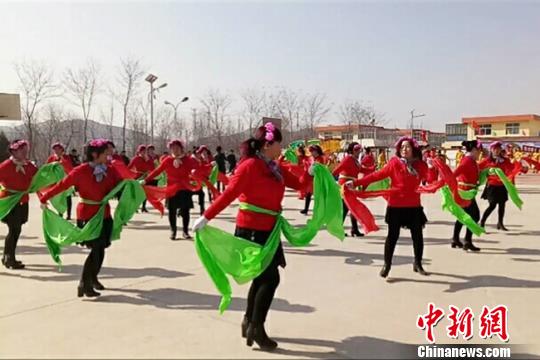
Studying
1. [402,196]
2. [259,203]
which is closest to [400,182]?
[402,196]

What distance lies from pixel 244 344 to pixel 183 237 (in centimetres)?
542

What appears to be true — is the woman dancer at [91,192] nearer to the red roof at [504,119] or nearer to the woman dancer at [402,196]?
the woman dancer at [402,196]

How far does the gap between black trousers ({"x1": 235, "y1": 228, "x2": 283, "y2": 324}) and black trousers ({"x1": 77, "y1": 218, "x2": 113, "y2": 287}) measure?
2.10 m

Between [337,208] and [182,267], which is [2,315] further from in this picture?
[337,208]

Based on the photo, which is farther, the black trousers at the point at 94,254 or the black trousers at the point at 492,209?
the black trousers at the point at 492,209

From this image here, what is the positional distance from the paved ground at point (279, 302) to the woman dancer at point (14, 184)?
260 mm

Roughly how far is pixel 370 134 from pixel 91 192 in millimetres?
61166

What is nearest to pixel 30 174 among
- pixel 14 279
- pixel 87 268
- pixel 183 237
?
pixel 14 279

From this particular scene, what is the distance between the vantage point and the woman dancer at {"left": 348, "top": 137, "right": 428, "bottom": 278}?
241 inches

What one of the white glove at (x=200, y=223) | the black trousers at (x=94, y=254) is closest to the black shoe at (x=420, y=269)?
the white glove at (x=200, y=223)

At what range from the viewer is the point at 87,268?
17.6ft

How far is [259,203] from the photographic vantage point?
162 inches

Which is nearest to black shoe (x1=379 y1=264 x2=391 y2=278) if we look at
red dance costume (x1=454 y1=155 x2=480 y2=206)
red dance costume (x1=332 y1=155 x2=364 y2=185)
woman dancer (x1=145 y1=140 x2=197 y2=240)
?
red dance costume (x1=454 y1=155 x2=480 y2=206)

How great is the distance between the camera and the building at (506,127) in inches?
2335
